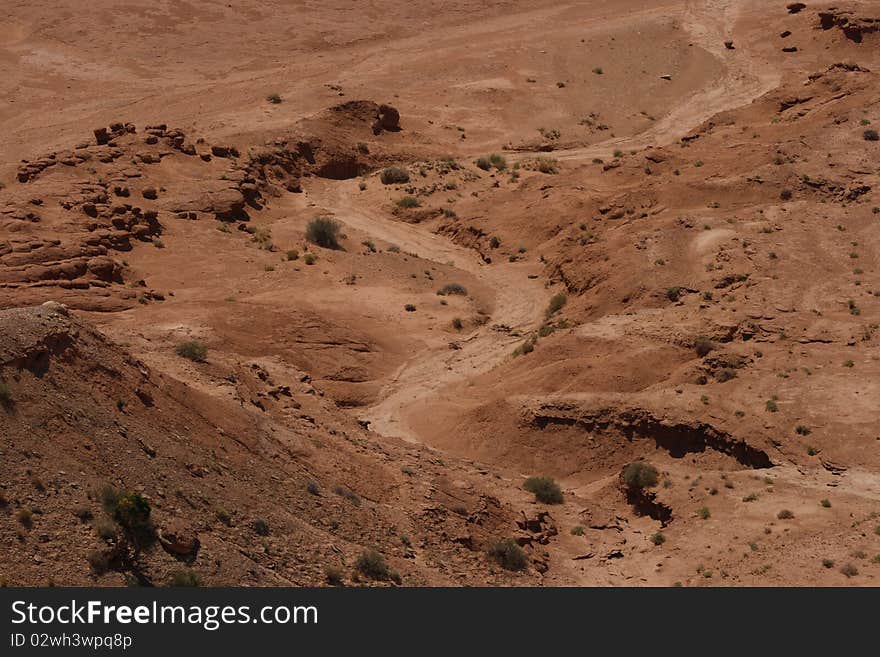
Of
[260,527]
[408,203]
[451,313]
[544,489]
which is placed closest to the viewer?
[260,527]

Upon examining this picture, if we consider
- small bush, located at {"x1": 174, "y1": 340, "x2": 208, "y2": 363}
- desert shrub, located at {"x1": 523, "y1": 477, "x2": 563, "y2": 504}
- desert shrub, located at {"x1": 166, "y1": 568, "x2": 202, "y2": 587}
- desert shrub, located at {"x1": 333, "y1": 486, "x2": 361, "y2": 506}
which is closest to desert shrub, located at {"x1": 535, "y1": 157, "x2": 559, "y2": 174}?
small bush, located at {"x1": 174, "y1": 340, "x2": 208, "y2": 363}

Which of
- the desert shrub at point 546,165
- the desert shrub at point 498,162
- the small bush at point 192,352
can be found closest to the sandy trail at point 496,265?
the desert shrub at point 546,165

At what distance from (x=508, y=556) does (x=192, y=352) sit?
9361mm

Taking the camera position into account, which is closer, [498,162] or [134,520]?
[134,520]

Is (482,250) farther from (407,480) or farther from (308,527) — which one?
(308,527)

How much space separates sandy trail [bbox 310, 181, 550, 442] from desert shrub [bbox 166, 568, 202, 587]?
1420 centimetres

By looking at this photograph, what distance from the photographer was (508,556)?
2345 centimetres

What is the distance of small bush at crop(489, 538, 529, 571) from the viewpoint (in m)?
23.4

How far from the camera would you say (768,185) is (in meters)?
41.2

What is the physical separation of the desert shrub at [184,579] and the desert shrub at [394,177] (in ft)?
119

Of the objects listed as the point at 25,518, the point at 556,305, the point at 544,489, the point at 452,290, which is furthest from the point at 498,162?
the point at 25,518

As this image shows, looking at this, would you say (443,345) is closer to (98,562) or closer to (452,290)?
(452,290)

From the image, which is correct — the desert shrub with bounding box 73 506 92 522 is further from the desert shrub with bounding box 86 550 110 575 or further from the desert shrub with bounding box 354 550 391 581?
the desert shrub with bounding box 354 550 391 581

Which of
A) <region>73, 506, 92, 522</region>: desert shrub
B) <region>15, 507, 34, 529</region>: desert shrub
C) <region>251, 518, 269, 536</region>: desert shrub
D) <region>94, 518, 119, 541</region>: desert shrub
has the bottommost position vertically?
<region>251, 518, 269, 536</region>: desert shrub
